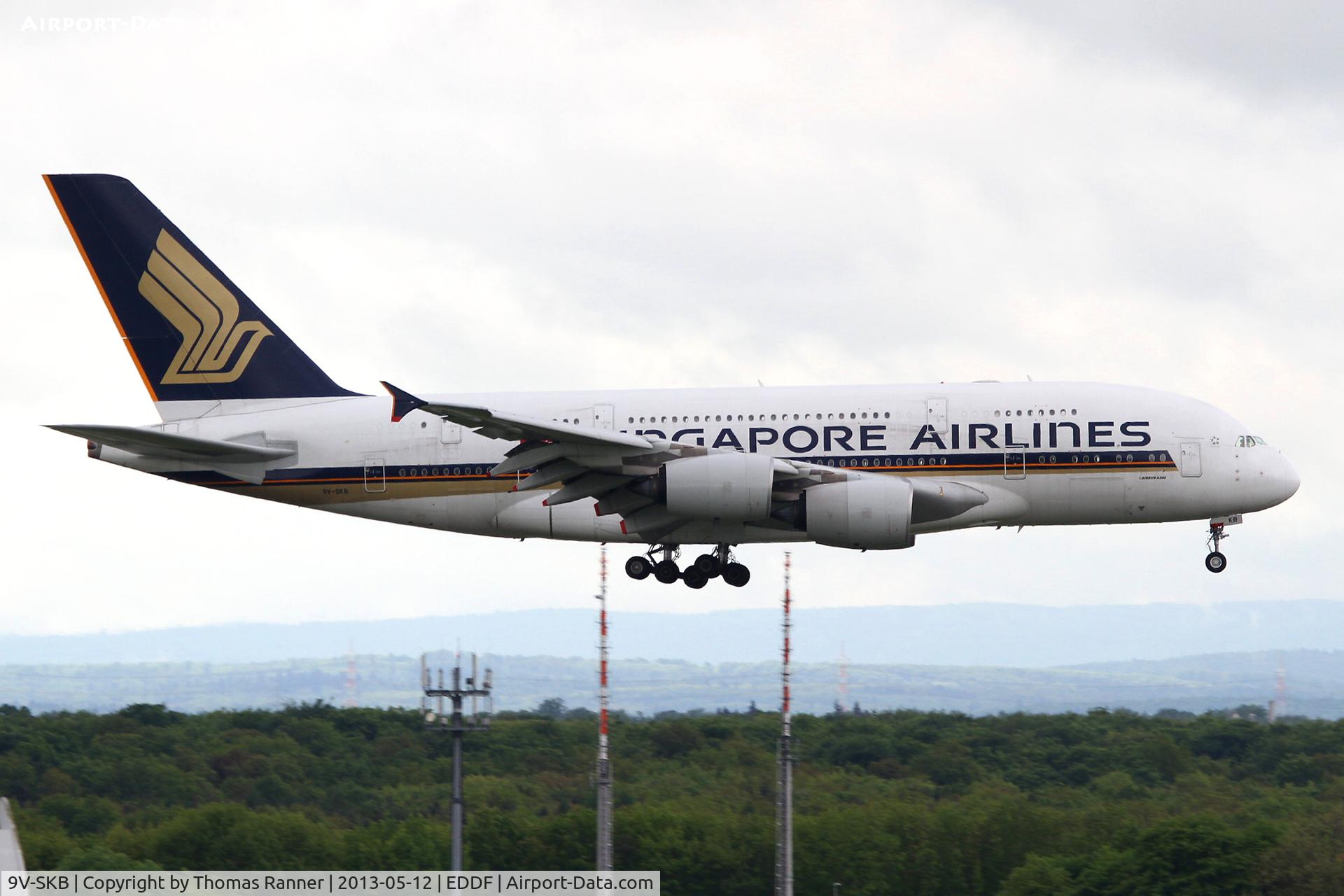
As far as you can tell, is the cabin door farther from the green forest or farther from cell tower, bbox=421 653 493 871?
the green forest

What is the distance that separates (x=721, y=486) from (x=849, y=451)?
142 inches

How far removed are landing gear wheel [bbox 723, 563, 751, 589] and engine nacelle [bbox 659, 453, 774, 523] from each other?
387 cm

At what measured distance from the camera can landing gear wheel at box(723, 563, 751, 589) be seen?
137ft

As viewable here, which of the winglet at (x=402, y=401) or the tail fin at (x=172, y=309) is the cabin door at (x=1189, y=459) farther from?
the tail fin at (x=172, y=309)

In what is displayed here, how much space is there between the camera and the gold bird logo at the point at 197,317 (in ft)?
144

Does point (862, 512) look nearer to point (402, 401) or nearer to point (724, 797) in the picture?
point (402, 401)

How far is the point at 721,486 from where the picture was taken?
37750 millimetres

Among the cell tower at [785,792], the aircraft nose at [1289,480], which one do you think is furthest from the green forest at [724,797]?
Answer: the aircraft nose at [1289,480]

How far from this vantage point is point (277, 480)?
137 feet

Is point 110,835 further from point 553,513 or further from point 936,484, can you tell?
point 936,484

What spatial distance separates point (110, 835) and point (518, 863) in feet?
58.4

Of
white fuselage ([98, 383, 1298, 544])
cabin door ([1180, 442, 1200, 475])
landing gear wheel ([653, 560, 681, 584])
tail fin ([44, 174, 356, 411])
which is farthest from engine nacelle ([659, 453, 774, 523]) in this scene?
tail fin ([44, 174, 356, 411])

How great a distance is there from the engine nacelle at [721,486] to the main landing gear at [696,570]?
3591 mm

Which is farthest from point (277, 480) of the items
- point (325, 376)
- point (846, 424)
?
point (846, 424)
